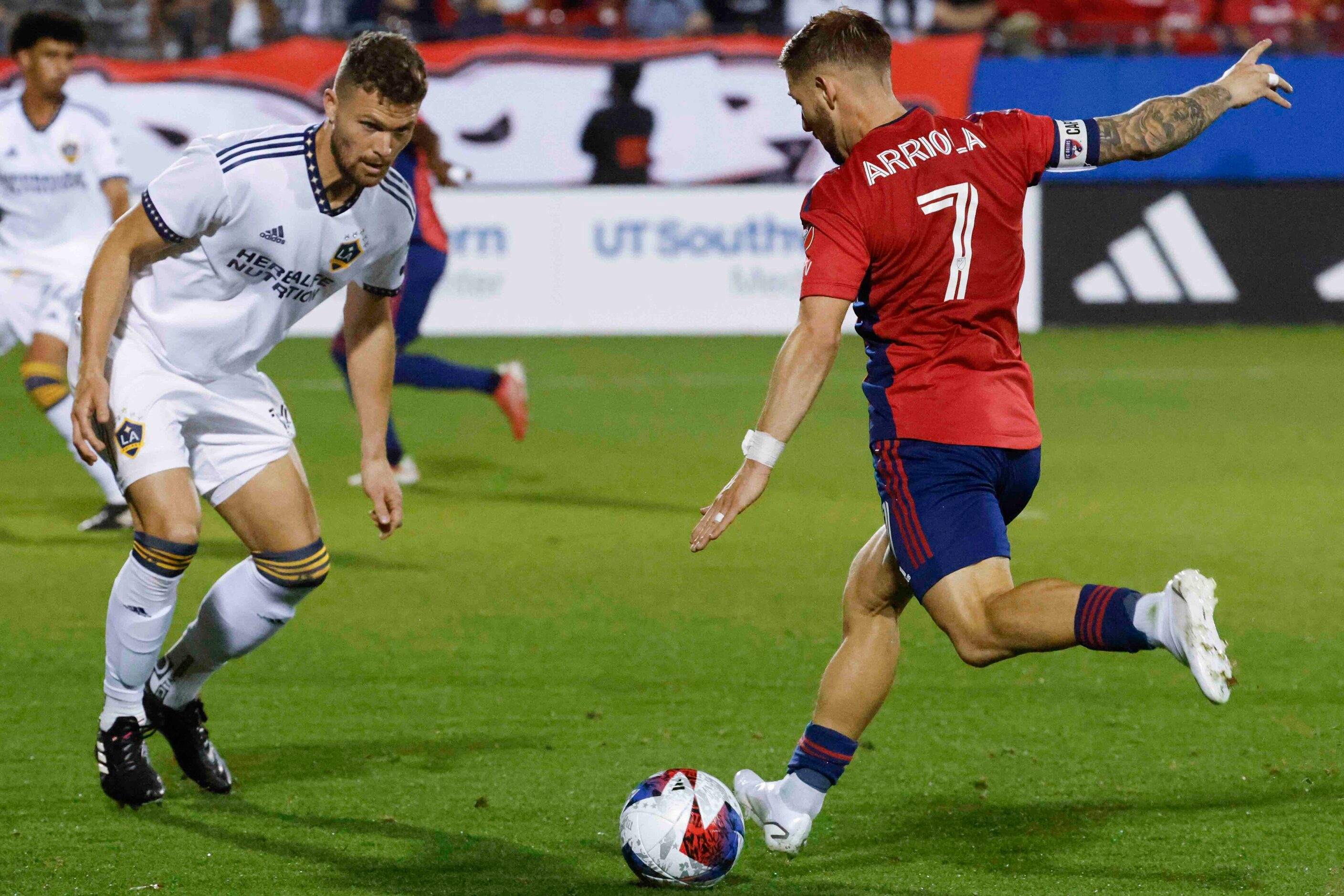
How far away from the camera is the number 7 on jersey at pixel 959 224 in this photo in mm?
3789

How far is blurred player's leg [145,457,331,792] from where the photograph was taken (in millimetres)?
4359

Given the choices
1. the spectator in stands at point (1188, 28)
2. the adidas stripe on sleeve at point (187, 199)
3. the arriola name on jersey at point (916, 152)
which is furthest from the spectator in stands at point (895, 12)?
the arriola name on jersey at point (916, 152)

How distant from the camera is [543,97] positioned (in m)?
16.6

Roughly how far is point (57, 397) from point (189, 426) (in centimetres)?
383

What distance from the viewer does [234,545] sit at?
768 cm

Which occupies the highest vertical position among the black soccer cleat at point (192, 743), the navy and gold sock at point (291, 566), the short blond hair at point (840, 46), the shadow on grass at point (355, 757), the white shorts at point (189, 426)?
the short blond hair at point (840, 46)

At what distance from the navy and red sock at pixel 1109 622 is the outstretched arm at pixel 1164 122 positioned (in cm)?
106

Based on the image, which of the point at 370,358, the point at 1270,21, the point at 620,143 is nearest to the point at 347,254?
the point at 370,358

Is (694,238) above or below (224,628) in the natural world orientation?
below

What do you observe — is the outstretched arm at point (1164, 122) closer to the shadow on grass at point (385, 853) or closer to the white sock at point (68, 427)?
the shadow on grass at point (385, 853)

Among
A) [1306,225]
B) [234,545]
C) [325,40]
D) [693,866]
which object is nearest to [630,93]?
[325,40]

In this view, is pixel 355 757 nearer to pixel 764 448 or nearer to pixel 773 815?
pixel 773 815

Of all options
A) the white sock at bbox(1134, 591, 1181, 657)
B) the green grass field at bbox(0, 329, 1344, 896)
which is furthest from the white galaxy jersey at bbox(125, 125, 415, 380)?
the white sock at bbox(1134, 591, 1181, 657)

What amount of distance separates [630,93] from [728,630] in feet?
37.0
